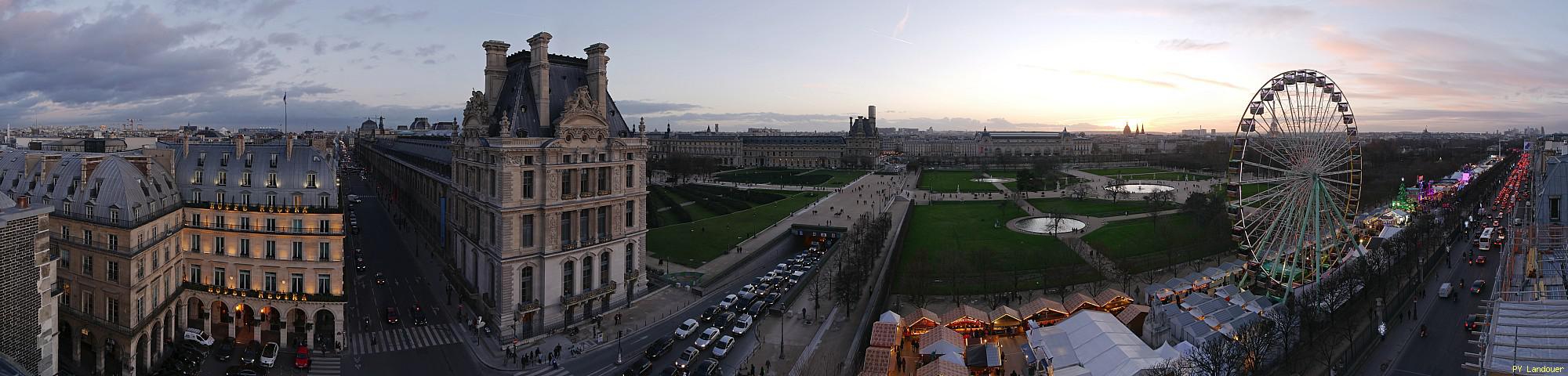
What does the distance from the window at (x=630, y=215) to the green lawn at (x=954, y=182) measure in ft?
291

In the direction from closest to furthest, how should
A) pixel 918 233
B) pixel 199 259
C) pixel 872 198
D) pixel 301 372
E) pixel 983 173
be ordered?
pixel 301 372 < pixel 199 259 < pixel 918 233 < pixel 872 198 < pixel 983 173

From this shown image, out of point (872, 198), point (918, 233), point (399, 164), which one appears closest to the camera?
point (918, 233)

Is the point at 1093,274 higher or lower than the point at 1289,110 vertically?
lower

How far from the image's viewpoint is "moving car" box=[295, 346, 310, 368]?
41.2 m

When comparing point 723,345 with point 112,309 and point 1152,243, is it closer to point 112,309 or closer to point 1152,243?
point 112,309

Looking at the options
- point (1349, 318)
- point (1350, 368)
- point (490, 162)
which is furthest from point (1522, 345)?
point (490, 162)

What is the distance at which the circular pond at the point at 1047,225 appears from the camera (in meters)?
85.8

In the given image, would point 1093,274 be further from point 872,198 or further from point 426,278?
point 872,198

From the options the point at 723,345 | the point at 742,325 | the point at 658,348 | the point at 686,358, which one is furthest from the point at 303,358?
the point at 742,325

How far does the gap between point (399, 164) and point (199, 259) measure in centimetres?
4596

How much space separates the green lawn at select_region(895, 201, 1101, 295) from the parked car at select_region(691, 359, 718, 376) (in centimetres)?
1987

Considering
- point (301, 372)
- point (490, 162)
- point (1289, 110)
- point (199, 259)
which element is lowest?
point (301, 372)

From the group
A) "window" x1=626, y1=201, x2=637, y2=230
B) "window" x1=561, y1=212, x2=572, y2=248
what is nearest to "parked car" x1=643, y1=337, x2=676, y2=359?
"window" x1=561, y1=212, x2=572, y2=248

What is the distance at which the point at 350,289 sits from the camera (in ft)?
189
